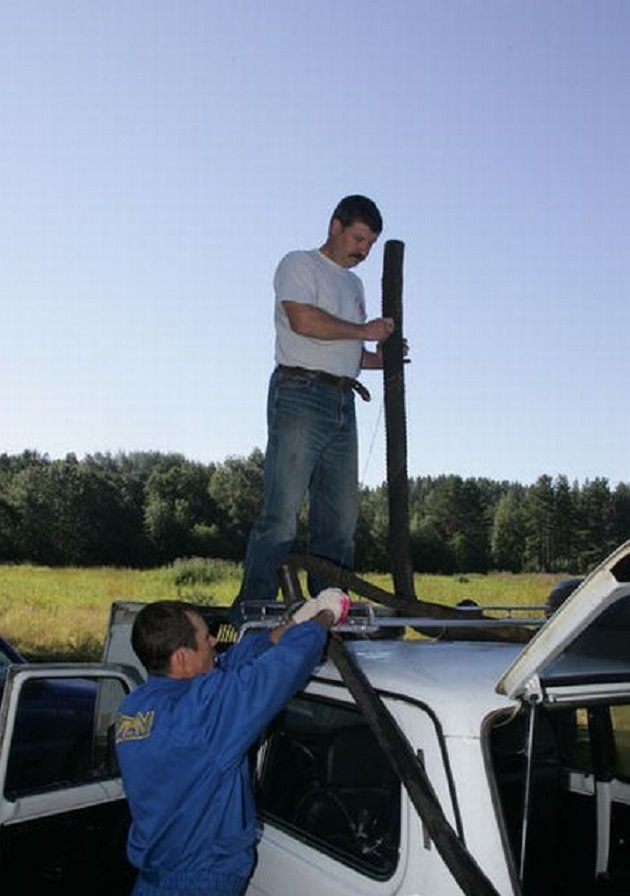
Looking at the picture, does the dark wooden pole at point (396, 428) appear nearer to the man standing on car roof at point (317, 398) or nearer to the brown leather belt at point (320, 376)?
the man standing on car roof at point (317, 398)

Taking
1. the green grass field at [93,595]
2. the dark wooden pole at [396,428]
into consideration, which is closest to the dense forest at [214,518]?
the green grass field at [93,595]

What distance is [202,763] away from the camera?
258 centimetres

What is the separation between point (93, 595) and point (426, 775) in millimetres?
41293

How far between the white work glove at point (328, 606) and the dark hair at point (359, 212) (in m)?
2.28

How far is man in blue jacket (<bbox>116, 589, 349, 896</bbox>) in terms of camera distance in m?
2.55

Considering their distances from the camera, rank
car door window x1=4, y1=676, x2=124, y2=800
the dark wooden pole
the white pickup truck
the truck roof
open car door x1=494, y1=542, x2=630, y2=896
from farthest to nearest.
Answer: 1. the dark wooden pole
2. car door window x1=4, y1=676, x2=124, y2=800
3. the truck roof
4. the white pickup truck
5. open car door x1=494, y1=542, x2=630, y2=896

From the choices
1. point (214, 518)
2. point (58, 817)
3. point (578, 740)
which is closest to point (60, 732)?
point (58, 817)

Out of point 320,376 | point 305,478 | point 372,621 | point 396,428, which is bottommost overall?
point 372,621

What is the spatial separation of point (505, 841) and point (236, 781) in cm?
81

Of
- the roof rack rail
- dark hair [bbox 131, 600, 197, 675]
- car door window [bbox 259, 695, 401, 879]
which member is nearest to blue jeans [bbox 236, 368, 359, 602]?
the roof rack rail

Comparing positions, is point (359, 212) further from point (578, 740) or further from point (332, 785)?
point (332, 785)

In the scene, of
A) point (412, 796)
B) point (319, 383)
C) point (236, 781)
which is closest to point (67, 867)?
point (236, 781)

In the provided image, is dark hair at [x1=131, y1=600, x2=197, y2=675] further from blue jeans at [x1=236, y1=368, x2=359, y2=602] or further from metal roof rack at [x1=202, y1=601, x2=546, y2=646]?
blue jeans at [x1=236, y1=368, x2=359, y2=602]

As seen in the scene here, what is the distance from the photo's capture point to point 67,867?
3.33m
